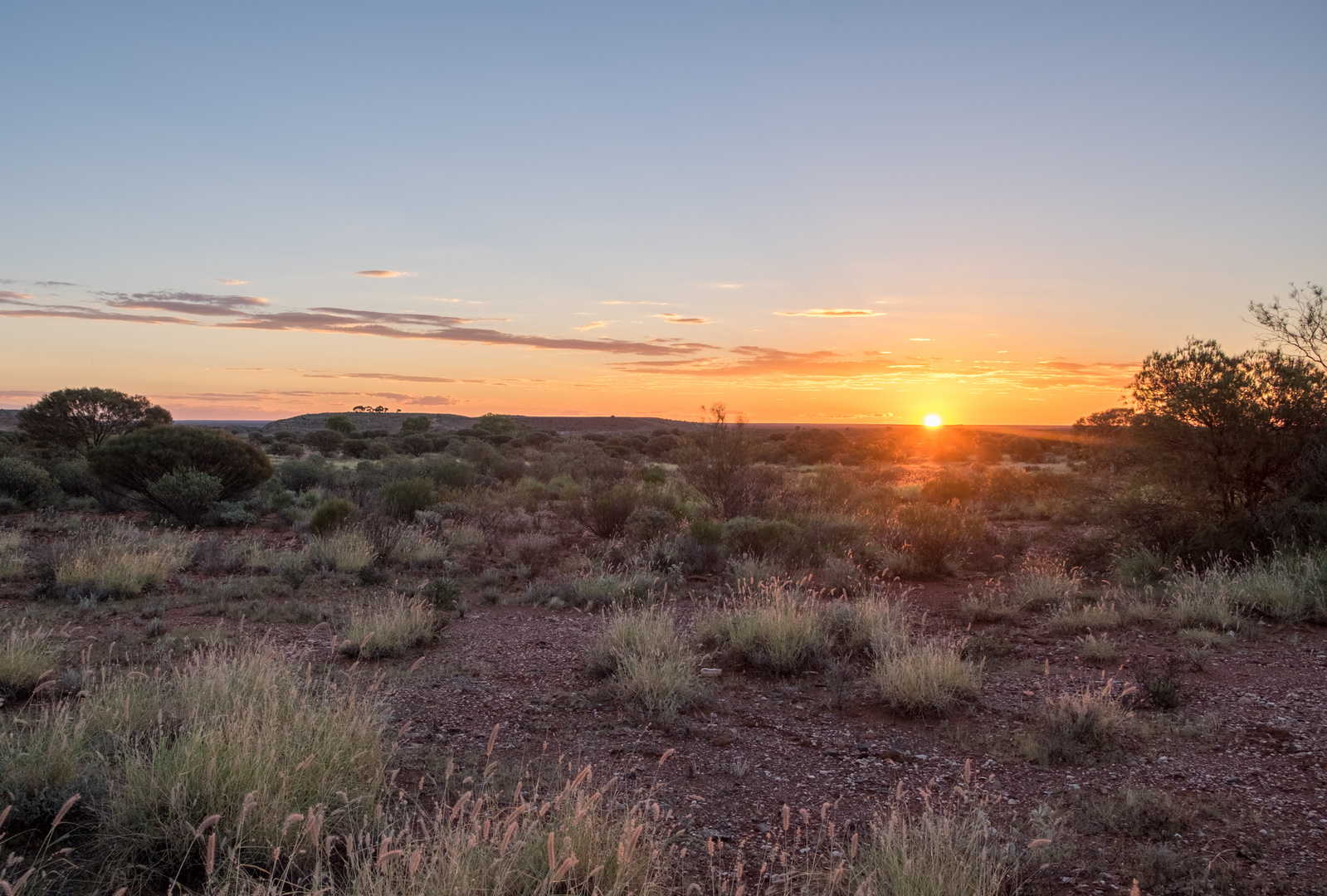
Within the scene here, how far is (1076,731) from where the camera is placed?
19.4ft

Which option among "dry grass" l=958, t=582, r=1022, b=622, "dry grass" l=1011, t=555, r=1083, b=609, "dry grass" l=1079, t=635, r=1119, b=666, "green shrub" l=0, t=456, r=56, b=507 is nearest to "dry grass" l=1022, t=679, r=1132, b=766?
"dry grass" l=1079, t=635, r=1119, b=666

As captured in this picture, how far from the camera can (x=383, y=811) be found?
441cm

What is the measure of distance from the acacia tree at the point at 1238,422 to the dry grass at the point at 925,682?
7.92m

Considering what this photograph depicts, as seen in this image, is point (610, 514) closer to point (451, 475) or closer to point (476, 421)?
point (451, 475)

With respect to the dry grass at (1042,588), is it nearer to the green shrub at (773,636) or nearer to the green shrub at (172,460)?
the green shrub at (773,636)

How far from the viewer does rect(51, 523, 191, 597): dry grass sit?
10.5 meters

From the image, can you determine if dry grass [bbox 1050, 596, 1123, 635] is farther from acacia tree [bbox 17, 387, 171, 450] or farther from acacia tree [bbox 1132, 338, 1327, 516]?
acacia tree [bbox 17, 387, 171, 450]

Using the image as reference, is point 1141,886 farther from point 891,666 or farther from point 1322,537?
point 1322,537

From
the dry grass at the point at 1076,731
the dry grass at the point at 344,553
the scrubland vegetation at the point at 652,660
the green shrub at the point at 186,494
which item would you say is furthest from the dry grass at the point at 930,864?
the green shrub at the point at 186,494

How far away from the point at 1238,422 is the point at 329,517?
49.7ft

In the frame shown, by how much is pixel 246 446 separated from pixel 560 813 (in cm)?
1857

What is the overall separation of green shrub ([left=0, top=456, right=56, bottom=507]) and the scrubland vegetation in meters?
0.09

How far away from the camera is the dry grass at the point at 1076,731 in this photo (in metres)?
5.71

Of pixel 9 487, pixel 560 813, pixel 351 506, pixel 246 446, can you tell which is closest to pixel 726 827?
pixel 560 813
